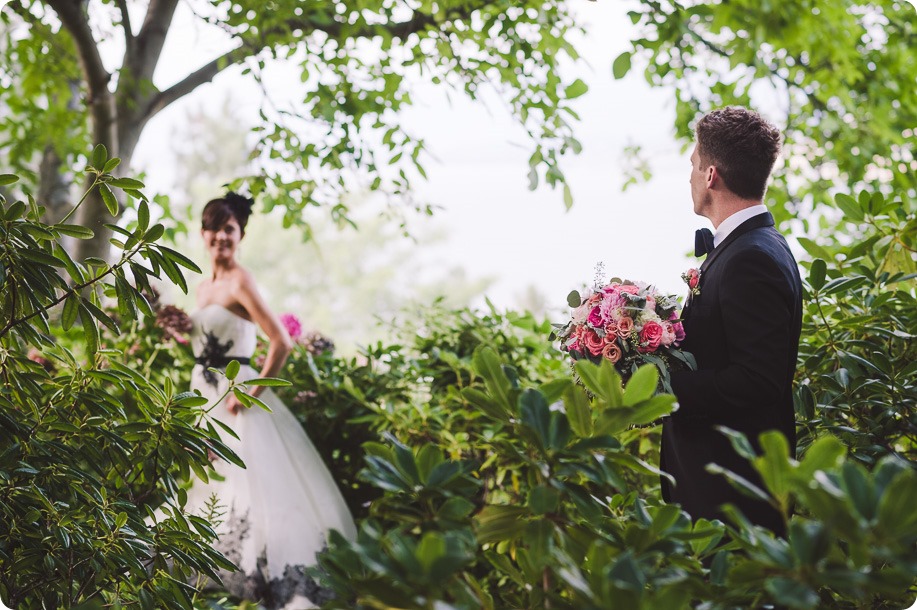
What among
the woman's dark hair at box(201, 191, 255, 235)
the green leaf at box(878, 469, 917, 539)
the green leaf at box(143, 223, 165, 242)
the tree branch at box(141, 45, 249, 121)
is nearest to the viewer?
the green leaf at box(878, 469, 917, 539)

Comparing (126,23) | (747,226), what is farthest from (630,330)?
(126,23)

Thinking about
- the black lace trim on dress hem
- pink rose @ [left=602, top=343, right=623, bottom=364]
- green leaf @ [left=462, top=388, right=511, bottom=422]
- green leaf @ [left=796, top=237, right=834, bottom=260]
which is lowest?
the black lace trim on dress hem

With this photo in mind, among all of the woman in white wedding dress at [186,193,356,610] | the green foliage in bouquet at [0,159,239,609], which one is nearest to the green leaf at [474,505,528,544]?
the green foliage in bouquet at [0,159,239,609]

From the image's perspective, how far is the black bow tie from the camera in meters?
1.88

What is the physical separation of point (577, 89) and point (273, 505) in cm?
197

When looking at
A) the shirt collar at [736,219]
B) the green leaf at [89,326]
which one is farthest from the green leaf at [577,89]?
the green leaf at [89,326]

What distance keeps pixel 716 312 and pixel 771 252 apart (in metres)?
0.17

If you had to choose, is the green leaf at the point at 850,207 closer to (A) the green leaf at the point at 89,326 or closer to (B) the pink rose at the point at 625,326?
(B) the pink rose at the point at 625,326

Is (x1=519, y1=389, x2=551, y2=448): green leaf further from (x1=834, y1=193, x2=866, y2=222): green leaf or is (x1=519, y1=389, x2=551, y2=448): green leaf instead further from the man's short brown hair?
(x1=834, y1=193, x2=866, y2=222): green leaf

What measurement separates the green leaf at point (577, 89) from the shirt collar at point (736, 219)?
1.15m

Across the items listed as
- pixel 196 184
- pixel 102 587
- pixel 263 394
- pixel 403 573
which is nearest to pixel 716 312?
pixel 403 573

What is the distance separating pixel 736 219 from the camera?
1.76 meters

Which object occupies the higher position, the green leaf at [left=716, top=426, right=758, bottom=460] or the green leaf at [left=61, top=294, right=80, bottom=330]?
the green leaf at [left=61, top=294, right=80, bottom=330]

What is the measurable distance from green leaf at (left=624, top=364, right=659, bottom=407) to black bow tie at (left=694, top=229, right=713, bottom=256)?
1.07 meters
